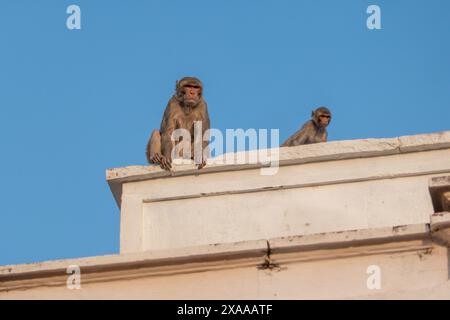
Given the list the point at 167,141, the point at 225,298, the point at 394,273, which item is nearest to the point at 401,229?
the point at 394,273

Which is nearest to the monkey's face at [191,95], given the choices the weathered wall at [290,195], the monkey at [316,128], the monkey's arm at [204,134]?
the monkey's arm at [204,134]

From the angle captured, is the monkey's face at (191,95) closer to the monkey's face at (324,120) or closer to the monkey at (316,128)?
the monkey at (316,128)

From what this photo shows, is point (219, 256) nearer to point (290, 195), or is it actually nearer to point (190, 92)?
point (290, 195)

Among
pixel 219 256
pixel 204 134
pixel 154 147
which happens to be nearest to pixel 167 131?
pixel 204 134

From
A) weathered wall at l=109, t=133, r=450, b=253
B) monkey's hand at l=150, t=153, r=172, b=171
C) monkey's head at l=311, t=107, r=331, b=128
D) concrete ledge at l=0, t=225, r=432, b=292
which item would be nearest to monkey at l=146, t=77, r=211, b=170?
monkey's hand at l=150, t=153, r=172, b=171

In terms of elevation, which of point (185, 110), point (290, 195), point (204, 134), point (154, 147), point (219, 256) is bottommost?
point (219, 256)

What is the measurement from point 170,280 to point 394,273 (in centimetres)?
193

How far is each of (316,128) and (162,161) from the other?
6.55 metres

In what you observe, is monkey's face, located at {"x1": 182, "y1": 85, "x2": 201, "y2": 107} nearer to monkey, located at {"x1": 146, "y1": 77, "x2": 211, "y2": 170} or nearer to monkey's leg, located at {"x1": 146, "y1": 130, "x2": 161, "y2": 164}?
monkey, located at {"x1": 146, "y1": 77, "x2": 211, "y2": 170}

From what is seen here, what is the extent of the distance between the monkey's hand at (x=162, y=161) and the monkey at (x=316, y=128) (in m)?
5.20

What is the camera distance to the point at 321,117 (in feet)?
77.3

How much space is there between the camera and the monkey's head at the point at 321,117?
77.3 ft

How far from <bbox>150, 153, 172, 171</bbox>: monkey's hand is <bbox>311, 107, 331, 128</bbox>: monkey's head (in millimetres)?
5576

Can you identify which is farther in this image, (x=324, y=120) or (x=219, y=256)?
(x=324, y=120)
